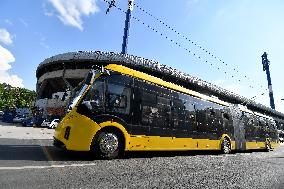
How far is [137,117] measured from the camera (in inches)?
340

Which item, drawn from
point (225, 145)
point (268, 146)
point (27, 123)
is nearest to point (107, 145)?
point (225, 145)

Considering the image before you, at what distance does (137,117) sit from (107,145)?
58.3 inches

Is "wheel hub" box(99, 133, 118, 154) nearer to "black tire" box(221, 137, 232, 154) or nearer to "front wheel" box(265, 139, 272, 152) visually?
"black tire" box(221, 137, 232, 154)

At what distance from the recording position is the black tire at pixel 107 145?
7.43m

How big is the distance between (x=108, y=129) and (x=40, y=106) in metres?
55.1

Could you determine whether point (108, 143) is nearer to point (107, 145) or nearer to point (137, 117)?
point (107, 145)

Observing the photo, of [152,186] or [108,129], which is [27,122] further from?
[152,186]

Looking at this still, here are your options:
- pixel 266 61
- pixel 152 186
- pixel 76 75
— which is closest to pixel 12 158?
pixel 152 186

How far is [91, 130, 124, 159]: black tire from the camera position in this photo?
743 cm

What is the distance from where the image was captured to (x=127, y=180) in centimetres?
487

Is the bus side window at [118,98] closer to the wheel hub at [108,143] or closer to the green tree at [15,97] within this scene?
the wheel hub at [108,143]

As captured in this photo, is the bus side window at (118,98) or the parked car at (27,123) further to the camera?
the parked car at (27,123)

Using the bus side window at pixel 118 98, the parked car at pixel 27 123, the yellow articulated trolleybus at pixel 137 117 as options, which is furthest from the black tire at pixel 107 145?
the parked car at pixel 27 123

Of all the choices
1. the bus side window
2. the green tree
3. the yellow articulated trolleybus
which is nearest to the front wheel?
the yellow articulated trolleybus
